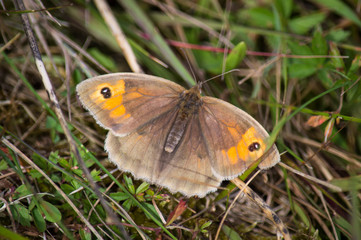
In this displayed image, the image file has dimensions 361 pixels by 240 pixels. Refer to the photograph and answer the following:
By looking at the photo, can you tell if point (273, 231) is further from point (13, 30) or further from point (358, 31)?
point (13, 30)

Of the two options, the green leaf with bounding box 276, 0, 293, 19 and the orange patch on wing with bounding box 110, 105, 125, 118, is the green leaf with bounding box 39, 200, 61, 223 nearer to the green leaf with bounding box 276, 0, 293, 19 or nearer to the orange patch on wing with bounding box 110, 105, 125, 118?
the orange patch on wing with bounding box 110, 105, 125, 118

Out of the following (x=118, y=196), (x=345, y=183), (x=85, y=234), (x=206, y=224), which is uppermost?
(x=118, y=196)

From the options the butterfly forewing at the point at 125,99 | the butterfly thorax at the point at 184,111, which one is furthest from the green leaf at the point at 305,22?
the butterfly forewing at the point at 125,99

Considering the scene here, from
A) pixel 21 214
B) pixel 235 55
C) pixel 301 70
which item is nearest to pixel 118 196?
pixel 21 214

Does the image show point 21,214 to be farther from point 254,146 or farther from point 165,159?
point 254,146

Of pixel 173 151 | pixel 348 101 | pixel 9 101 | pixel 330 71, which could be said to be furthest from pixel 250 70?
pixel 9 101

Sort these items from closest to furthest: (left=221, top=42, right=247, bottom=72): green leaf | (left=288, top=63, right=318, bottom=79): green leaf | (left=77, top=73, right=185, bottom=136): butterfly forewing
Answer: (left=77, top=73, right=185, bottom=136): butterfly forewing < (left=221, top=42, right=247, bottom=72): green leaf < (left=288, top=63, right=318, bottom=79): green leaf

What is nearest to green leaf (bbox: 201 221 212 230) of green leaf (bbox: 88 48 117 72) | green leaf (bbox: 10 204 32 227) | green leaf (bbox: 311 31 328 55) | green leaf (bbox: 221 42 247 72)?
green leaf (bbox: 10 204 32 227)
